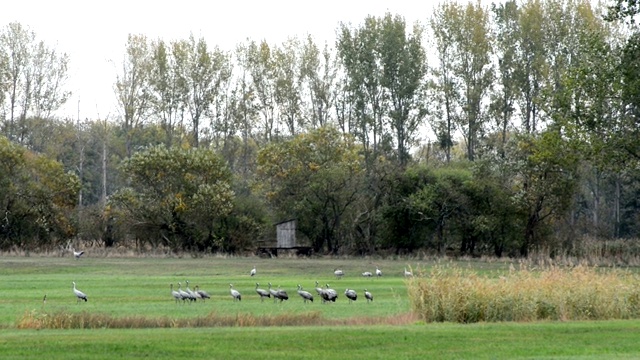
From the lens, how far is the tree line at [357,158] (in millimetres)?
85438

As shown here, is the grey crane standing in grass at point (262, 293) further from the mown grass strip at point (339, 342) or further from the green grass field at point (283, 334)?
the mown grass strip at point (339, 342)

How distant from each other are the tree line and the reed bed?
117ft

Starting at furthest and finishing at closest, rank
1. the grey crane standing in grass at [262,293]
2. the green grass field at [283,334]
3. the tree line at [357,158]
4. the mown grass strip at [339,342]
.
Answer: the tree line at [357,158] < the grey crane standing in grass at [262,293] < the green grass field at [283,334] < the mown grass strip at [339,342]

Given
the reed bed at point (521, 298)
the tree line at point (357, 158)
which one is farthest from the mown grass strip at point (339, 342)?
the tree line at point (357, 158)

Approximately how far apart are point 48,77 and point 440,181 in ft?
138

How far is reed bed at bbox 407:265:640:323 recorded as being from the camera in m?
31.6

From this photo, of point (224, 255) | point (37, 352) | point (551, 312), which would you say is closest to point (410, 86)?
point (224, 255)

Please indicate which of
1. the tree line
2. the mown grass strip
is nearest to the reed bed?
the mown grass strip

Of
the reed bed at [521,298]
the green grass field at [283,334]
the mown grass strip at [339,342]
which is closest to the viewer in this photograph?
the mown grass strip at [339,342]

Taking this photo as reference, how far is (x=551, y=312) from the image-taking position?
3222 centimetres

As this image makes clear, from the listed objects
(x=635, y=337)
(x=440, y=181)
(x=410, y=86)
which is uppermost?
(x=410, y=86)

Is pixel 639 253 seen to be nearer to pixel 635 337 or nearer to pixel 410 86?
pixel 410 86

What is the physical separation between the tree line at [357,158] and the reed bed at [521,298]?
35706mm

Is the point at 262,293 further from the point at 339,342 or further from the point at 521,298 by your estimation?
the point at 339,342
